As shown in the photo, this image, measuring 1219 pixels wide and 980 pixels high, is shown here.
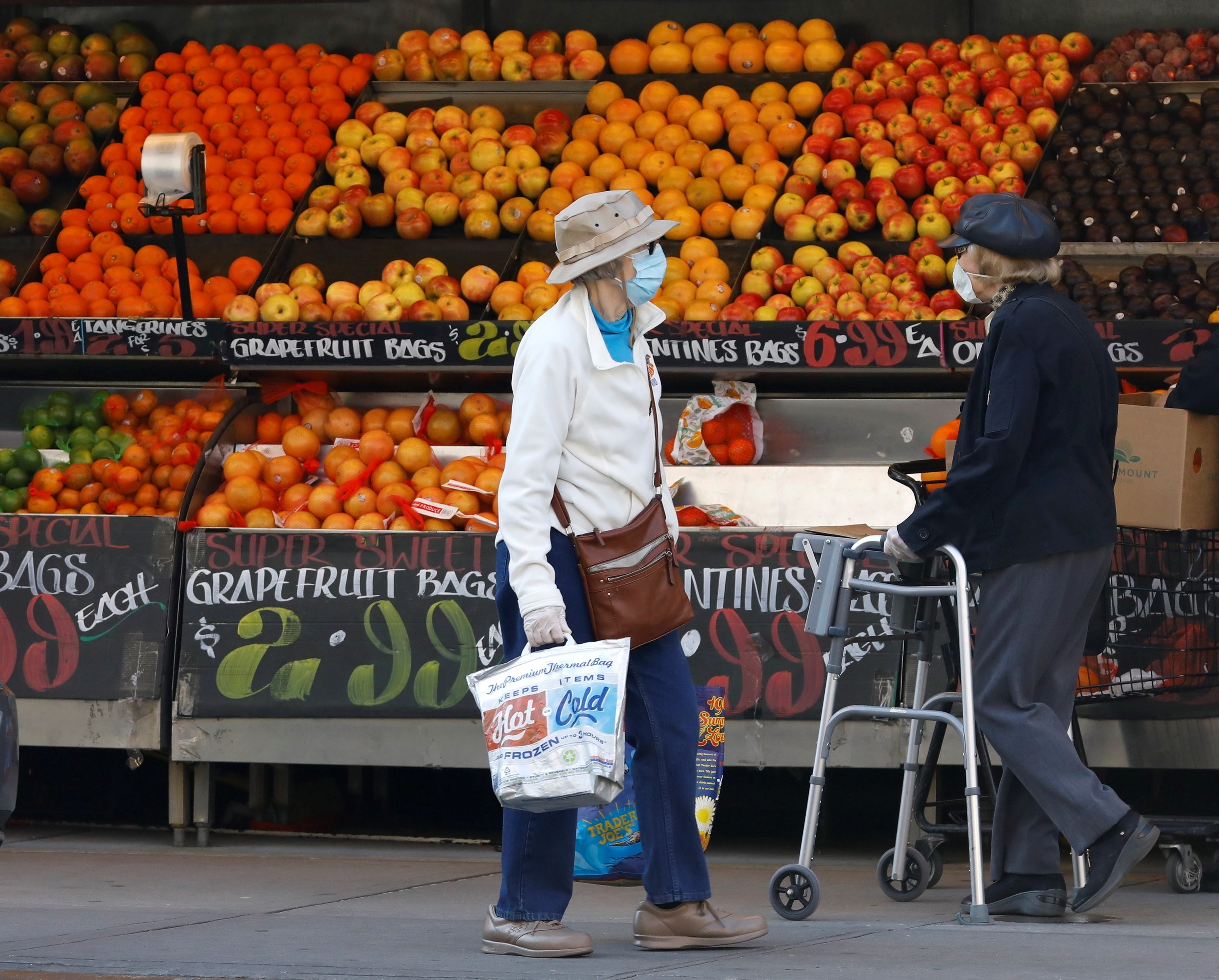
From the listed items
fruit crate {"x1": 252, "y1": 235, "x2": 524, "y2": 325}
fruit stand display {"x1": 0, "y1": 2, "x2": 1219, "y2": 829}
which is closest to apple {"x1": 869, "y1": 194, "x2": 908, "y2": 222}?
fruit stand display {"x1": 0, "y1": 2, "x2": 1219, "y2": 829}

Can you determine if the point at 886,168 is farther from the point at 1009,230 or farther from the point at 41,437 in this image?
the point at 41,437

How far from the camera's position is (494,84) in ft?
26.9

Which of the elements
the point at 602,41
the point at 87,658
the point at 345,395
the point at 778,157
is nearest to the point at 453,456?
the point at 345,395

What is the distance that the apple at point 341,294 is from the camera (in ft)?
23.2

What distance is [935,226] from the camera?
283 inches

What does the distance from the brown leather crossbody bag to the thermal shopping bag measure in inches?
5.3

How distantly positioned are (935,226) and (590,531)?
156 inches

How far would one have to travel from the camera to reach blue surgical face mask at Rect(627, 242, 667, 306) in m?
3.93

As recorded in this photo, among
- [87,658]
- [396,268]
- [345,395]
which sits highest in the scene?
[396,268]

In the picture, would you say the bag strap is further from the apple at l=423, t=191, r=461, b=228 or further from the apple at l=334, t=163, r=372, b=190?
the apple at l=334, t=163, r=372, b=190

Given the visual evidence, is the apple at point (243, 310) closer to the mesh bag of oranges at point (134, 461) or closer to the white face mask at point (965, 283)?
the mesh bag of oranges at point (134, 461)

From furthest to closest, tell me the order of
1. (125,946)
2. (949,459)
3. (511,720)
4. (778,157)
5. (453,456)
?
(778,157) → (453,456) → (949,459) → (125,946) → (511,720)

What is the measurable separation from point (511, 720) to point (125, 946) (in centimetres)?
122

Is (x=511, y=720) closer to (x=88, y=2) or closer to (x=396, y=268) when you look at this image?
(x=396, y=268)
